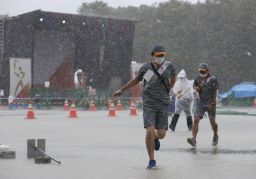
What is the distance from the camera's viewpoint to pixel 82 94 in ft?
140

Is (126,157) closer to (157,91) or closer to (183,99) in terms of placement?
(157,91)

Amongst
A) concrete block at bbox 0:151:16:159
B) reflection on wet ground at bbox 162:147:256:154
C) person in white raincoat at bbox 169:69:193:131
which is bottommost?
reflection on wet ground at bbox 162:147:256:154

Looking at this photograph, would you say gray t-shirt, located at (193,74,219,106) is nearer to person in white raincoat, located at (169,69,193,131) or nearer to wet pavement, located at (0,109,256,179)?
wet pavement, located at (0,109,256,179)

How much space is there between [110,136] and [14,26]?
27725mm

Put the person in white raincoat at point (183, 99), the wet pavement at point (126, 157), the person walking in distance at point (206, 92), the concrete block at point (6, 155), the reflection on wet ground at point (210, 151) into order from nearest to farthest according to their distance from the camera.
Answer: the wet pavement at point (126, 157) → the concrete block at point (6, 155) → the reflection on wet ground at point (210, 151) → the person walking in distance at point (206, 92) → the person in white raincoat at point (183, 99)

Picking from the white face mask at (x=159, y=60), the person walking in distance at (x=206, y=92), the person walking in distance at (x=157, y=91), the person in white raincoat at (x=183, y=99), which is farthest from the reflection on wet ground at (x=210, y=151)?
the person in white raincoat at (x=183, y=99)

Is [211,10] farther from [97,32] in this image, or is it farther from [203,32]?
[97,32]

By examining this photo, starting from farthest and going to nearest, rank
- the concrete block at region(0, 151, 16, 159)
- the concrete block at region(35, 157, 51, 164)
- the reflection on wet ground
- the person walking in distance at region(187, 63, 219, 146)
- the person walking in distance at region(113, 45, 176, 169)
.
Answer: the person walking in distance at region(187, 63, 219, 146), the reflection on wet ground, the concrete block at region(0, 151, 16, 159), the concrete block at region(35, 157, 51, 164), the person walking in distance at region(113, 45, 176, 169)

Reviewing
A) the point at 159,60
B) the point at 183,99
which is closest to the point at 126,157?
the point at 159,60

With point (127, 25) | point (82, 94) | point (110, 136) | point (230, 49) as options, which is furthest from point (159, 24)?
point (110, 136)

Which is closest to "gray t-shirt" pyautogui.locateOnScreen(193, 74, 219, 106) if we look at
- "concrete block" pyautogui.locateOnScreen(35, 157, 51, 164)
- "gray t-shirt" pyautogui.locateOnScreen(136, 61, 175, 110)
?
"gray t-shirt" pyautogui.locateOnScreen(136, 61, 175, 110)

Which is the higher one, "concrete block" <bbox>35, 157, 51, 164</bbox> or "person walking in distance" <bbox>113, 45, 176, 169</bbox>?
"person walking in distance" <bbox>113, 45, 176, 169</bbox>

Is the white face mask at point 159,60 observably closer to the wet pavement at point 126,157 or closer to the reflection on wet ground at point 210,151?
the wet pavement at point 126,157

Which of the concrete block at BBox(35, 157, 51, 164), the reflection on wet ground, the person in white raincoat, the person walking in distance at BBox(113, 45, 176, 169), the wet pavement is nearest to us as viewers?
the wet pavement
